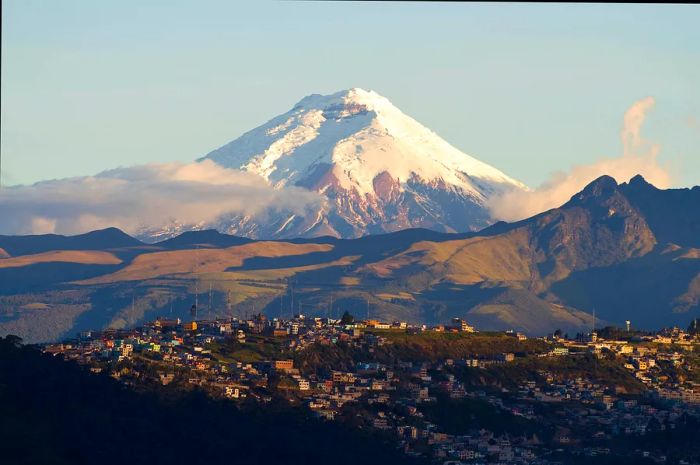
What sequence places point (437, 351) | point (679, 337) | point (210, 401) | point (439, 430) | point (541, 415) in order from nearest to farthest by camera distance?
point (210, 401)
point (439, 430)
point (541, 415)
point (437, 351)
point (679, 337)

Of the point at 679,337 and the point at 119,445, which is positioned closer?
the point at 119,445

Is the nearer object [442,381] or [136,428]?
[136,428]

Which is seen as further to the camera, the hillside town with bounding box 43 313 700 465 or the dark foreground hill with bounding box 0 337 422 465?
the hillside town with bounding box 43 313 700 465

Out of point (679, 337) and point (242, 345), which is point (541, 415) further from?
point (679, 337)

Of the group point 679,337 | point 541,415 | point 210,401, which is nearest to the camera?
point 210,401

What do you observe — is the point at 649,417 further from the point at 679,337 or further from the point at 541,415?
the point at 679,337

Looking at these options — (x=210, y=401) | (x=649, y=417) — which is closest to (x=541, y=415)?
(x=649, y=417)

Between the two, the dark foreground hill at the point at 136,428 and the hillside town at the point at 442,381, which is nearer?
the dark foreground hill at the point at 136,428
